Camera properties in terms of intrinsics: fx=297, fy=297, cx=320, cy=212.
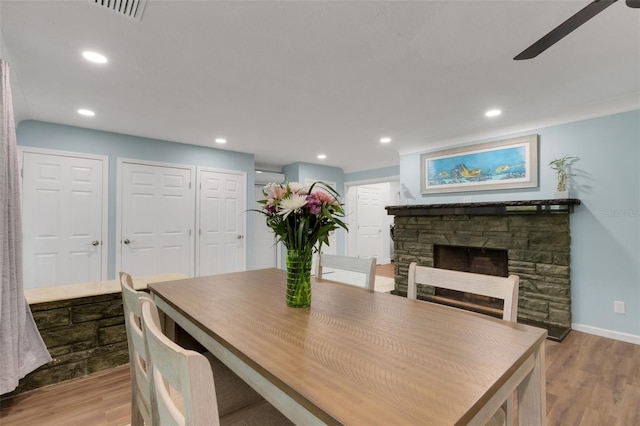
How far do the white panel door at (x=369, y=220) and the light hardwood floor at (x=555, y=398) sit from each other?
4.45 metres

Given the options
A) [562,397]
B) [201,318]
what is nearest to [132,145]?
[201,318]

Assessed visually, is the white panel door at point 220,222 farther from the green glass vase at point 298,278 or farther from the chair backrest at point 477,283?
the chair backrest at point 477,283

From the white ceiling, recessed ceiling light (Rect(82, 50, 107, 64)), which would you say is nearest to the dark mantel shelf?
the white ceiling

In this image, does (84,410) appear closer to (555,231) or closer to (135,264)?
(135,264)

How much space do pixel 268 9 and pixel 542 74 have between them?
2.08m

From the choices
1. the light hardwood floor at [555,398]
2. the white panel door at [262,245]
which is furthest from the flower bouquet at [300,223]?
the white panel door at [262,245]

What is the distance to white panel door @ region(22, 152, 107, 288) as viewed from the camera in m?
3.26

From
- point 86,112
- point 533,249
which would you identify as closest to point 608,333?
point 533,249

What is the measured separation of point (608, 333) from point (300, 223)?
3524mm

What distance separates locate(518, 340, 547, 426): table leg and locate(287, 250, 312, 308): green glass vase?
78 centimetres

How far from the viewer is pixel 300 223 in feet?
3.84

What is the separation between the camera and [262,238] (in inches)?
237

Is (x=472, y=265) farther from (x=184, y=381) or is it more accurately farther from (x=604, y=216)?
(x=184, y=381)

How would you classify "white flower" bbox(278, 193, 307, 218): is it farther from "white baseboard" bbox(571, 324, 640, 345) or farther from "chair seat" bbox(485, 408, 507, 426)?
"white baseboard" bbox(571, 324, 640, 345)
